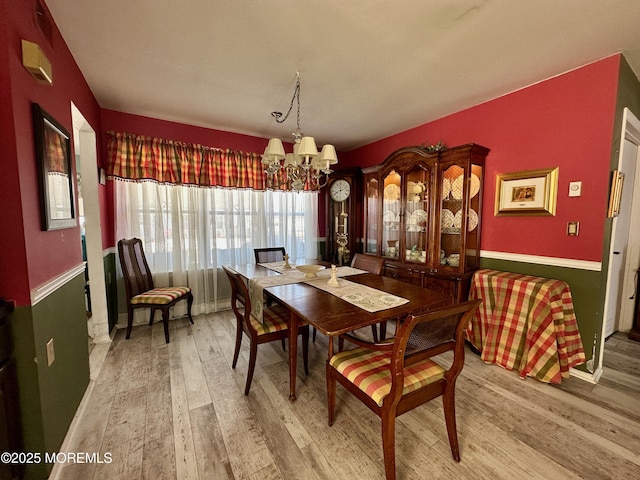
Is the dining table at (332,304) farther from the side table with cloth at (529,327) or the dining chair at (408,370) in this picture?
the side table with cloth at (529,327)

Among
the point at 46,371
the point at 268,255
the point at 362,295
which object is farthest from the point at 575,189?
the point at 46,371

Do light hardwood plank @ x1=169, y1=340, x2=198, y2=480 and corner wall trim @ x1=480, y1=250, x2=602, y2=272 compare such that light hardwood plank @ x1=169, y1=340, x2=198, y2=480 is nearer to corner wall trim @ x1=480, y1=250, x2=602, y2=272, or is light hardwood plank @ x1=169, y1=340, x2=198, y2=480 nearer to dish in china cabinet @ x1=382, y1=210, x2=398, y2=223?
dish in china cabinet @ x1=382, y1=210, x2=398, y2=223

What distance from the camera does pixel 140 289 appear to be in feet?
9.60

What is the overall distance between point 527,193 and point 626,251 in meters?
1.56

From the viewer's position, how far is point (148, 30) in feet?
5.56

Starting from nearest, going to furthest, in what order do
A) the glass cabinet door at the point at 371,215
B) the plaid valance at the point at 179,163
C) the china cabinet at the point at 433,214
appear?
1. the china cabinet at the point at 433,214
2. the plaid valance at the point at 179,163
3. the glass cabinet door at the point at 371,215

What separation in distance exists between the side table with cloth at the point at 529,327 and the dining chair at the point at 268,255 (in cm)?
222

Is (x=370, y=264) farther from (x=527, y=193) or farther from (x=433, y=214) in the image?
(x=527, y=193)

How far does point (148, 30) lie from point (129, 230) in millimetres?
2158

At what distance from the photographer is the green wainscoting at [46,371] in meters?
1.21

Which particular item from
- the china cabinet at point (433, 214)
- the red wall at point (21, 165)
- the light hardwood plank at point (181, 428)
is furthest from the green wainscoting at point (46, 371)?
the china cabinet at point (433, 214)

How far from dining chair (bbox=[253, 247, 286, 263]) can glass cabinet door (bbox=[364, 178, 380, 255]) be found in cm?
128

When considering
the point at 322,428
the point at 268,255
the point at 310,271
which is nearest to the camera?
the point at 322,428

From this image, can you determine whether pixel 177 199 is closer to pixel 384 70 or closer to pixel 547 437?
pixel 384 70
